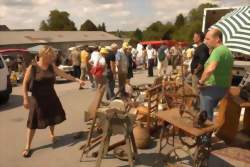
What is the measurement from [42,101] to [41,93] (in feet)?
0.46

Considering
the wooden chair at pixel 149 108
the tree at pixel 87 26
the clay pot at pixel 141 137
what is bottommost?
the clay pot at pixel 141 137

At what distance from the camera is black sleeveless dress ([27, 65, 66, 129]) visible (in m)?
7.11

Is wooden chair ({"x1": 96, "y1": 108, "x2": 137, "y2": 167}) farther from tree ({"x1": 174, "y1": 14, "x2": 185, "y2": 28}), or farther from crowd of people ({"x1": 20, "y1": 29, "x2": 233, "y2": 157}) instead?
tree ({"x1": 174, "y1": 14, "x2": 185, "y2": 28})

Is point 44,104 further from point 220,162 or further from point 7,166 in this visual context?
point 220,162

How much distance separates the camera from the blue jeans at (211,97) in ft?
20.7

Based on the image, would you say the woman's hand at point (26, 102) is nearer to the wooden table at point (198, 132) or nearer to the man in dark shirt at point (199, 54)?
the wooden table at point (198, 132)

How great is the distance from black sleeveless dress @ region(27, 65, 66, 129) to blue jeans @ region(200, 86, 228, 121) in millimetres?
2634

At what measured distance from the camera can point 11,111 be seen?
37.5 ft

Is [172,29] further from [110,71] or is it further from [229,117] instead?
[229,117]

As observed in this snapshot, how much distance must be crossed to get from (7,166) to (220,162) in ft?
10.6

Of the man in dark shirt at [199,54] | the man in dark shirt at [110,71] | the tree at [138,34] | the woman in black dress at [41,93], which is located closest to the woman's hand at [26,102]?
the woman in black dress at [41,93]

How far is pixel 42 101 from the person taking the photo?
7.21 m

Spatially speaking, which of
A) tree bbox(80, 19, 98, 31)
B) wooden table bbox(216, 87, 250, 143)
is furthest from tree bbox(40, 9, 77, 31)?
wooden table bbox(216, 87, 250, 143)

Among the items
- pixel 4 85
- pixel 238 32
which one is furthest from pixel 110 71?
pixel 238 32
